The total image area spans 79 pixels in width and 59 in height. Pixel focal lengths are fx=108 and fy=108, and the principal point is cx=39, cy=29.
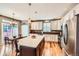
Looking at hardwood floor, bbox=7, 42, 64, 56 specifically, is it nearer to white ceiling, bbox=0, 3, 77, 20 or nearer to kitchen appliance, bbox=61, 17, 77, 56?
kitchen appliance, bbox=61, 17, 77, 56

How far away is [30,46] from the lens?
79.7 inches

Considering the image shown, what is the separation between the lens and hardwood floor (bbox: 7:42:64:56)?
6.69 ft


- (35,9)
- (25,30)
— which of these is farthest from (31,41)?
(35,9)

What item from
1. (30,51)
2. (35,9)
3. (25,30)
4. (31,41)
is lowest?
(30,51)

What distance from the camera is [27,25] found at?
2068 millimetres

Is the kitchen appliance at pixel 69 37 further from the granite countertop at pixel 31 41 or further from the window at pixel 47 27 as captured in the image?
the granite countertop at pixel 31 41

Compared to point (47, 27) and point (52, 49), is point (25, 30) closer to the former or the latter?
point (47, 27)

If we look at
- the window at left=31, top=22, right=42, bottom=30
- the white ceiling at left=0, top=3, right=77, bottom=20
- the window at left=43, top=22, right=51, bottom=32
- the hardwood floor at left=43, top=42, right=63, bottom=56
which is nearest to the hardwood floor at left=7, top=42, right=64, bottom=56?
the hardwood floor at left=43, top=42, right=63, bottom=56

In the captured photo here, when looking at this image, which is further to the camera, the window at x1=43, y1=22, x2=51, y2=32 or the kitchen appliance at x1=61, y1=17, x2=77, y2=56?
the window at x1=43, y1=22, x2=51, y2=32

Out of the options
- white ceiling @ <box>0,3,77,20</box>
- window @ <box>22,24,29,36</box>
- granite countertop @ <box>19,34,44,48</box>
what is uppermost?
white ceiling @ <box>0,3,77,20</box>

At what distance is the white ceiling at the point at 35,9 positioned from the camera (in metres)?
1.96

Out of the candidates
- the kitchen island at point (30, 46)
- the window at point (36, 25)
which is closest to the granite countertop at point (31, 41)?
the kitchen island at point (30, 46)

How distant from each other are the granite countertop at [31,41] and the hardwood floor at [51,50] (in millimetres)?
169

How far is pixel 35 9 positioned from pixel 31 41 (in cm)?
61
